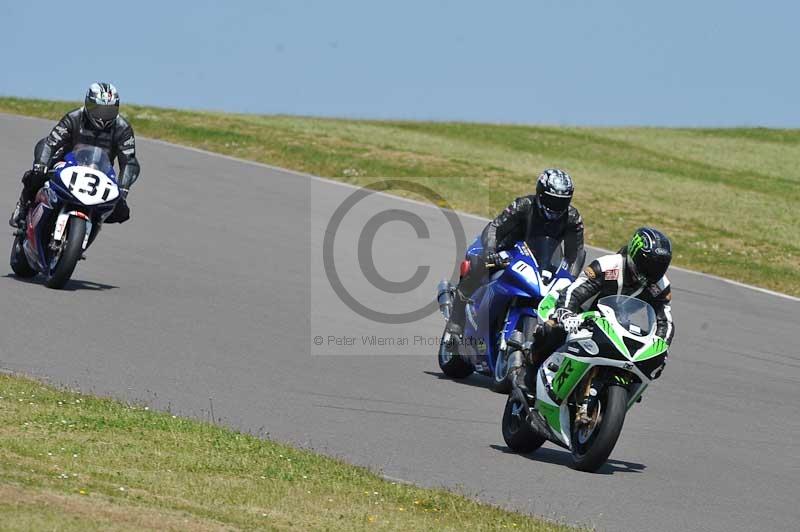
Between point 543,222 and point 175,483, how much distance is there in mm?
5677

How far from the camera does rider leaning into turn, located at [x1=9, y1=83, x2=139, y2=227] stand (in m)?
15.3

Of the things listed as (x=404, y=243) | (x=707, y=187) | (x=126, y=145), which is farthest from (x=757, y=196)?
(x=126, y=145)

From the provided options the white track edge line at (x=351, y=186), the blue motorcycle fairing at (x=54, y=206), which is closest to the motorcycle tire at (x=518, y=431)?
the blue motorcycle fairing at (x=54, y=206)

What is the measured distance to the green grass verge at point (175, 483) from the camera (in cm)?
677

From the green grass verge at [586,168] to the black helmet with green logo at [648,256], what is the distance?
13092 millimetres

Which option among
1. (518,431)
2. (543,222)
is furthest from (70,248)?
(518,431)

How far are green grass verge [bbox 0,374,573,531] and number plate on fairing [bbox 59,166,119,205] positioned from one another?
5.31 m

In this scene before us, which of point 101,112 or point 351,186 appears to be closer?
point 101,112

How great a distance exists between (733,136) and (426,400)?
149 feet

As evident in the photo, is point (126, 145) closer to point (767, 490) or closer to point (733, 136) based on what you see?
point (767, 490)

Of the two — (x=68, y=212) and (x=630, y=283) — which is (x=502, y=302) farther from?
(x=68, y=212)

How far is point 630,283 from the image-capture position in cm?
966

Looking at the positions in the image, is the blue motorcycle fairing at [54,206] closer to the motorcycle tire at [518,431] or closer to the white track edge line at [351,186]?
the motorcycle tire at [518,431]

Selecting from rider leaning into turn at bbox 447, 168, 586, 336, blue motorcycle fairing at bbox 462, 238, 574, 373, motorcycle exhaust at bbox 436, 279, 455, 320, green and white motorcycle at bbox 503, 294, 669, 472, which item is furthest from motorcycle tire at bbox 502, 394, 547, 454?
motorcycle exhaust at bbox 436, 279, 455, 320
